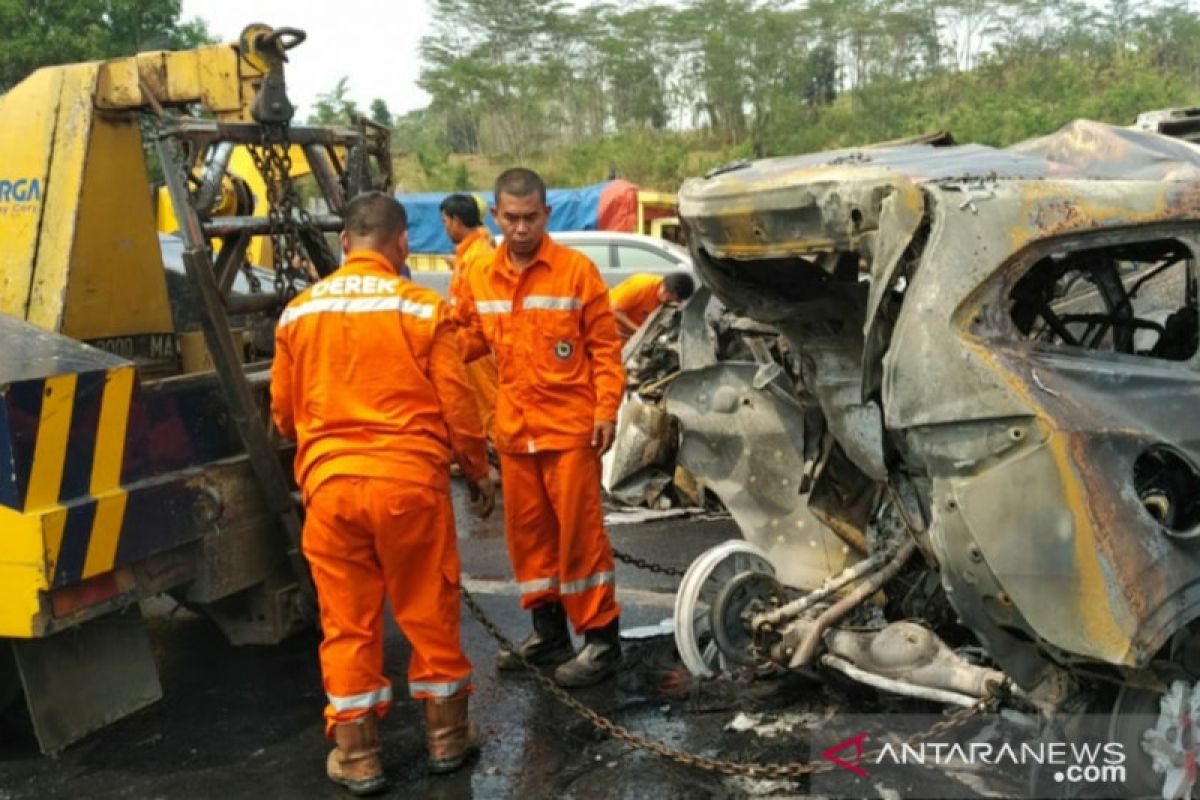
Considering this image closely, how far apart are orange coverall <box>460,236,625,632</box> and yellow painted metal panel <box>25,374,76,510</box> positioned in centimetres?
147

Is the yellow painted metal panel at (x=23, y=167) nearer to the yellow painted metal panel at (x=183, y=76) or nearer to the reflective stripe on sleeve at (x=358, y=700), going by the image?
the yellow painted metal panel at (x=183, y=76)

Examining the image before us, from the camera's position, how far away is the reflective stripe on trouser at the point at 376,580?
3.43 m

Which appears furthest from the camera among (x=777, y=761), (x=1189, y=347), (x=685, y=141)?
(x=685, y=141)

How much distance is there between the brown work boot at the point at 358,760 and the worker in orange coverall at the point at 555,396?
3.05 feet

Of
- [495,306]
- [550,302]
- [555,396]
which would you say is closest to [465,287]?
[495,306]

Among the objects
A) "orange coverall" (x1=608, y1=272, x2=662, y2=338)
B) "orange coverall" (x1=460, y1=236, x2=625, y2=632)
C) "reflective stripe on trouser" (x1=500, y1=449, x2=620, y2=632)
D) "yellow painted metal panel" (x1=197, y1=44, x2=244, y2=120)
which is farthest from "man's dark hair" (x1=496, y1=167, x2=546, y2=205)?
"orange coverall" (x1=608, y1=272, x2=662, y2=338)

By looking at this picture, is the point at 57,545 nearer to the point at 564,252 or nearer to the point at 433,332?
the point at 433,332

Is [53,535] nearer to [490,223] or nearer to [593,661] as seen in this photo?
[593,661]

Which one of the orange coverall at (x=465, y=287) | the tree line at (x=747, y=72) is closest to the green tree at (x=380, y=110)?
the tree line at (x=747, y=72)

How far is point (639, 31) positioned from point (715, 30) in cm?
336

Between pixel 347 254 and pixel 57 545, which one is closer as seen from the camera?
pixel 57 545

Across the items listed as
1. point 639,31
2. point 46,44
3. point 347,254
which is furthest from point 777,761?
point 639,31

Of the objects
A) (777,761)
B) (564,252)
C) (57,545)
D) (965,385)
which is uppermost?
(564,252)

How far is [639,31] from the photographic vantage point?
38625 mm
